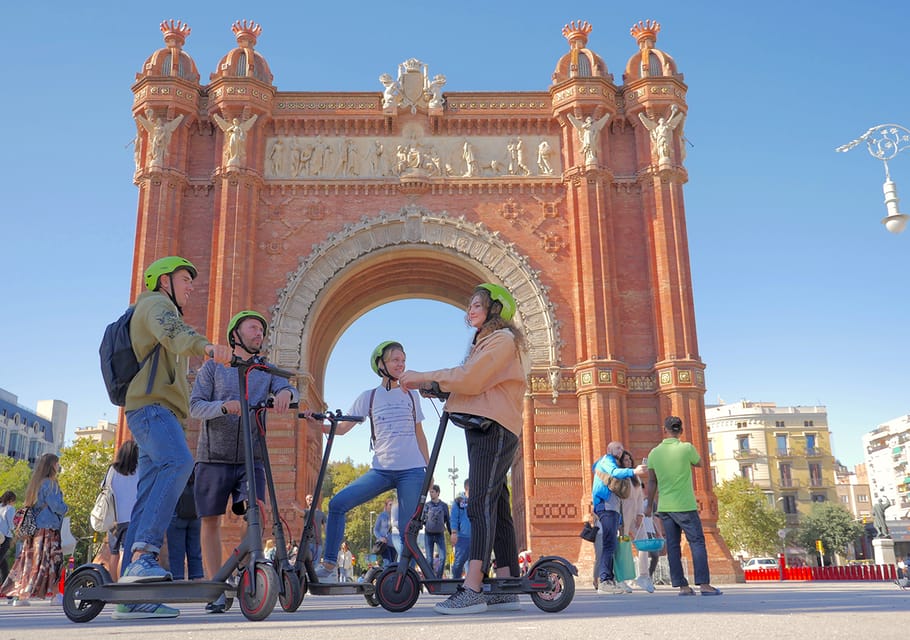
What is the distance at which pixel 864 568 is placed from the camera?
2188cm

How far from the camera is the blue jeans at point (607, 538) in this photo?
33.2ft

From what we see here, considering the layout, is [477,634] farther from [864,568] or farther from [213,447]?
[864,568]

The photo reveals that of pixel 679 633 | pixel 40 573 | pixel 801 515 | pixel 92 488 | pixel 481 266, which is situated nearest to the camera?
pixel 679 633

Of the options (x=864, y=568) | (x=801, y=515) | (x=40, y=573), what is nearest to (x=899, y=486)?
(x=801, y=515)

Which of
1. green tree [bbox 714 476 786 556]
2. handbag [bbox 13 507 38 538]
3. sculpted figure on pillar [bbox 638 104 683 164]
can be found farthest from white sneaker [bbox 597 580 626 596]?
green tree [bbox 714 476 786 556]

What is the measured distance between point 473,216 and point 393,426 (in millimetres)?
15364

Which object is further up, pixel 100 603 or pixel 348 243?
pixel 348 243

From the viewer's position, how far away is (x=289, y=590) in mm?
5027

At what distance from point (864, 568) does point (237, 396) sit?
70.1 ft

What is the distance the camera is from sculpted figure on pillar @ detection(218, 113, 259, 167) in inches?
825

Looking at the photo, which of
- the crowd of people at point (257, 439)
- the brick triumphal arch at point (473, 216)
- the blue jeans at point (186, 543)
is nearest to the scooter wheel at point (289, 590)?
the crowd of people at point (257, 439)

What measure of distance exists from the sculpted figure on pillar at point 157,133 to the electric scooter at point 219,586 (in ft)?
57.8

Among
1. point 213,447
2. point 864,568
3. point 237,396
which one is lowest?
point 864,568

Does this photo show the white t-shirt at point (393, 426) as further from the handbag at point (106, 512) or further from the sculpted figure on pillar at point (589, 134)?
the sculpted figure on pillar at point (589, 134)
